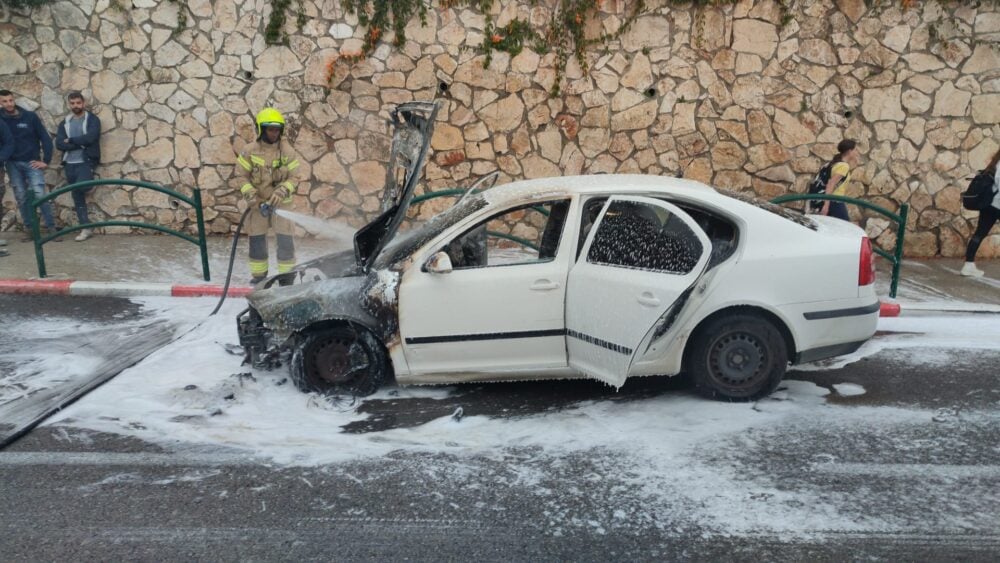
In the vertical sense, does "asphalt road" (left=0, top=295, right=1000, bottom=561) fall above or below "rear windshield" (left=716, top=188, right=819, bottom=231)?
below

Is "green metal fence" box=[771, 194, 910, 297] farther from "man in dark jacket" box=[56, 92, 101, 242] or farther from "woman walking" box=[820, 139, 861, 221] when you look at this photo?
"man in dark jacket" box=[56, 92, 101, 242]

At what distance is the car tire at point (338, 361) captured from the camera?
519cm

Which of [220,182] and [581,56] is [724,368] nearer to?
[581,56]

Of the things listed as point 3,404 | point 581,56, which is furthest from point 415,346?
point 581,56

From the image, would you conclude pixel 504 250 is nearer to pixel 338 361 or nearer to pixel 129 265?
pixel 338 361

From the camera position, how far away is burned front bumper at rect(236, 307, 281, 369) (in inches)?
215

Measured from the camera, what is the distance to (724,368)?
5.02 metres

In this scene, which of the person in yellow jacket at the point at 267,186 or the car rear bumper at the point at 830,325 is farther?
the person in yellow jacket at the point at 267,186

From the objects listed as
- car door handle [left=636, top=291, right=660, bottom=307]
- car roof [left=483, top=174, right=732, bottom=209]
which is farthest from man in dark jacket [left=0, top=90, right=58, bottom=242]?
car door handle [left=636, top=291, right=660, bottom=307]

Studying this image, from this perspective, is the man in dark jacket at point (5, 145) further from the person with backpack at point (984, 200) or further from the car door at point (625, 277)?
the person with backpack at point (984, 200)

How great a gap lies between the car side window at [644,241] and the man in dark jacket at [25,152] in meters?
7.97

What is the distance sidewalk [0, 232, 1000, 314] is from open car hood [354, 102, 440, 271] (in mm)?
2765

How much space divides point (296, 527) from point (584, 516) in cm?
142

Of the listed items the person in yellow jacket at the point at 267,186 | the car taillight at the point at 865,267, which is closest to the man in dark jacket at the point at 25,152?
the person in yellow jacket at the point at 267,186
